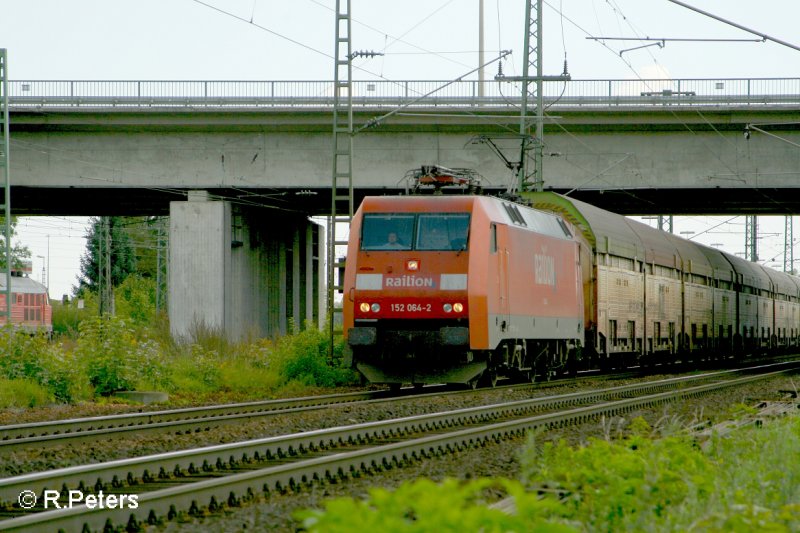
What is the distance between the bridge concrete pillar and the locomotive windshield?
14754mm

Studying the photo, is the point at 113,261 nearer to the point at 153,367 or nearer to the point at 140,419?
the point at 153,367

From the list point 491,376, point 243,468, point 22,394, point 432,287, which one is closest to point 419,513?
point 243,468

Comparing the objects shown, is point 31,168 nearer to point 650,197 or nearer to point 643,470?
point 650,197

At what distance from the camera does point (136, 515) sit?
24.0ft

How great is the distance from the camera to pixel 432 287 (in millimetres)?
18406

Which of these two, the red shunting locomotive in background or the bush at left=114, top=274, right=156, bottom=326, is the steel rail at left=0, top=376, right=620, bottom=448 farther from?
the red shunting locomotive in background

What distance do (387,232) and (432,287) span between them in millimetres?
1203

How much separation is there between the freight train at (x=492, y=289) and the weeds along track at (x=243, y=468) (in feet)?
10.7

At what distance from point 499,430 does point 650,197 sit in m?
27.5

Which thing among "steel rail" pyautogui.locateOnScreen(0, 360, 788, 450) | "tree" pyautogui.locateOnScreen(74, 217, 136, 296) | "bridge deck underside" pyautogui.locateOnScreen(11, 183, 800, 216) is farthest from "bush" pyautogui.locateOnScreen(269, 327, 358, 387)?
"tree" pyautogui.locateOnScreen(74, 217, 136, 296)

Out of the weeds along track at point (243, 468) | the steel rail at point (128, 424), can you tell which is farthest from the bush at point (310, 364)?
the weeds along track at point (243, 468)

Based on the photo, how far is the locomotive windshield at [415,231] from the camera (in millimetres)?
18516

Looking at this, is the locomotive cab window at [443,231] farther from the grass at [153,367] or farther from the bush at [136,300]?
the bush at [136,300]

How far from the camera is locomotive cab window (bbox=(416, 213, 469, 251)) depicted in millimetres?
18469
